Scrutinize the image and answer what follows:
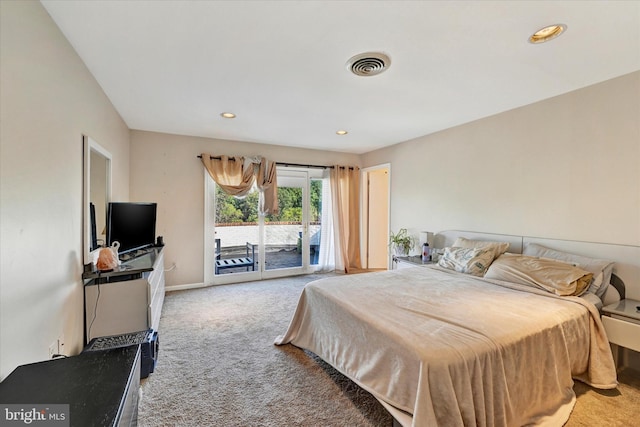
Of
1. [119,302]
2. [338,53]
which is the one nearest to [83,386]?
[119,302]

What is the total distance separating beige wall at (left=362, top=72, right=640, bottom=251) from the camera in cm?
233

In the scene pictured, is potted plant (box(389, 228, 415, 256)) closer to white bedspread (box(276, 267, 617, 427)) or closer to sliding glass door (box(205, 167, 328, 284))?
sliding glass door (box(205, 167, 328, 284))

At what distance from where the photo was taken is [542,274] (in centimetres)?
237

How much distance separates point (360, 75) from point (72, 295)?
2721 mm

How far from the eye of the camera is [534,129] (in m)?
2.91

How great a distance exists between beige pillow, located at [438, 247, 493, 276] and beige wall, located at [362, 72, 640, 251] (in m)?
0.50

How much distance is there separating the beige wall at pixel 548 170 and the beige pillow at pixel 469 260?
0.50 metres

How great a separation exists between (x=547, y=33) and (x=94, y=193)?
11.8 feet

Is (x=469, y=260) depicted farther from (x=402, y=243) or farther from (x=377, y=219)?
(x=377, y=219)

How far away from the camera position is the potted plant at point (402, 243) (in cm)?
434

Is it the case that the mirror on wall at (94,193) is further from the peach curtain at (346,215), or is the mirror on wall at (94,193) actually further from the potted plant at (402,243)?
the potted plant at (402,243)

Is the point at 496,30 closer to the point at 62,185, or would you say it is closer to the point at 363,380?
the point at 363,380

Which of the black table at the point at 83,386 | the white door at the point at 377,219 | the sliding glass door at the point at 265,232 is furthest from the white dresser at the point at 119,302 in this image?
the white door at the point at 377,219

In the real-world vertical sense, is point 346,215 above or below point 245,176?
below
